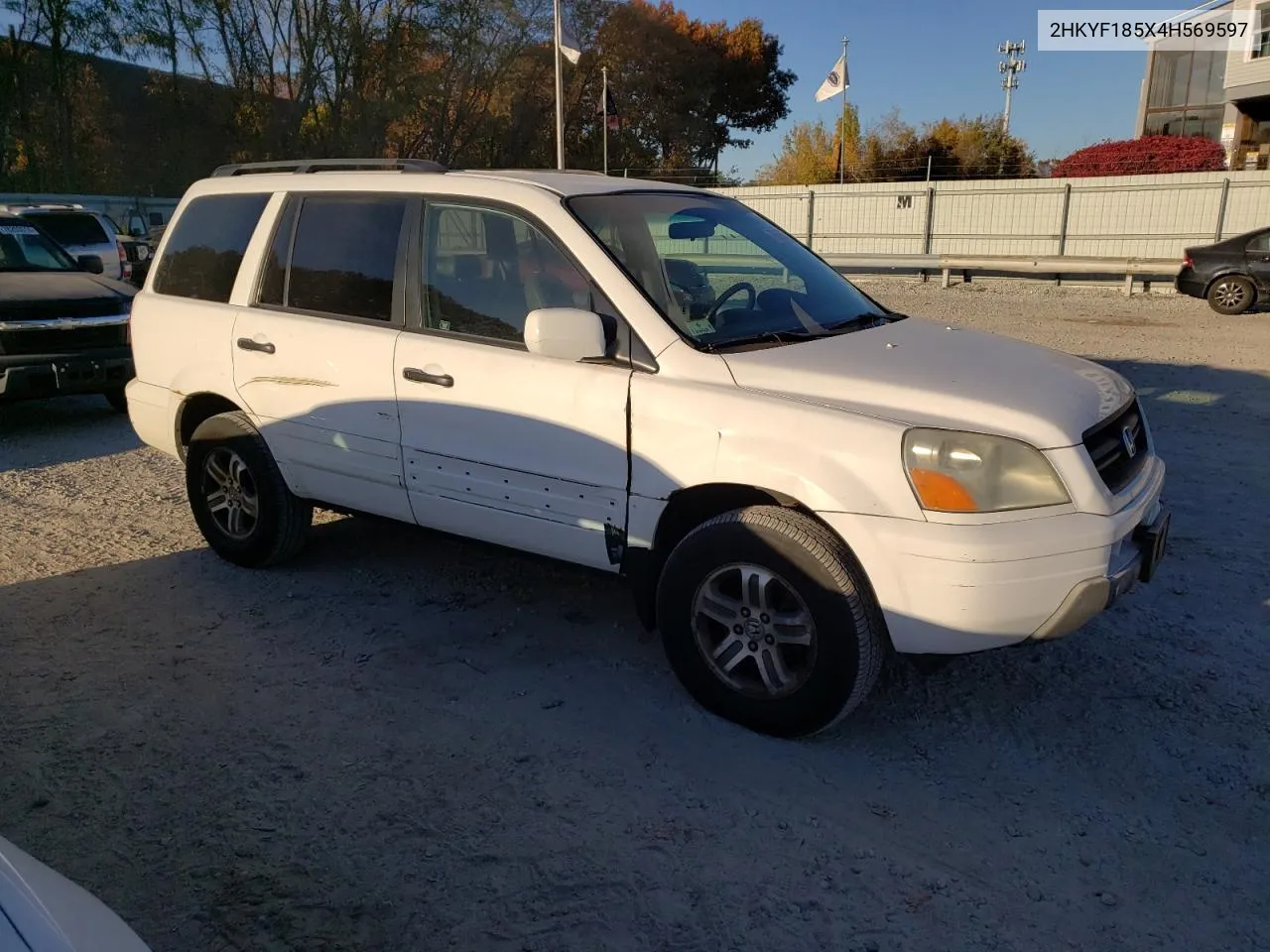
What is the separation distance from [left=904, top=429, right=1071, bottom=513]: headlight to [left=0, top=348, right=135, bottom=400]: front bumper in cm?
747

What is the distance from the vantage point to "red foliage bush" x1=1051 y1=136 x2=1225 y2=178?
1183 inches

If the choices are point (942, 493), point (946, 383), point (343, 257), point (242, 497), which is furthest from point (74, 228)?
point (942, 493)

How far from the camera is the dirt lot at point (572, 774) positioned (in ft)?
8.67

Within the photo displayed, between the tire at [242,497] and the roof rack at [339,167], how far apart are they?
129cm

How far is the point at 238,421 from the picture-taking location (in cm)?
489

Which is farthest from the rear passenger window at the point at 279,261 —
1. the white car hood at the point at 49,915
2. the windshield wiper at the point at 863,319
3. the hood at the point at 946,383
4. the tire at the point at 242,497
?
the white car hood at the point at 49,915

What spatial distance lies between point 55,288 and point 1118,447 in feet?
28.4

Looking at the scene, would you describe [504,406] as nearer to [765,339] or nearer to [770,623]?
[765,339]

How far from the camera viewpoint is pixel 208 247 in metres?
5.11

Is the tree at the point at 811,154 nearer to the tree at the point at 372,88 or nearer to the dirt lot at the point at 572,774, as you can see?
the tree at the point at 372,88

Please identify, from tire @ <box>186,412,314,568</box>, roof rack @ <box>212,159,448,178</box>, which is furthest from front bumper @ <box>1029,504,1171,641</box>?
tire @ <box>186,412,314,568</box>

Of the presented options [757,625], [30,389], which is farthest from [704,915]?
[30,389]

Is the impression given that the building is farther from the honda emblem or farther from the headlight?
the headlight

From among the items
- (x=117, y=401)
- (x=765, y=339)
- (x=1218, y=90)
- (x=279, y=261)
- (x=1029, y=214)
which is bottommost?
(x=117, y=401)
